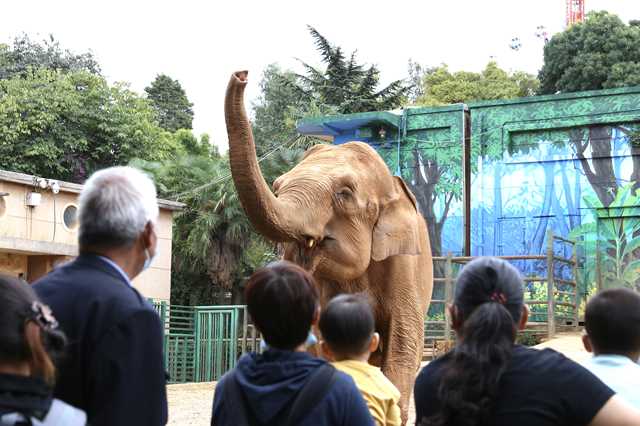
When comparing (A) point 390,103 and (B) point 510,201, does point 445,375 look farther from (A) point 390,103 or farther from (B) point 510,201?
(A) point 390,103

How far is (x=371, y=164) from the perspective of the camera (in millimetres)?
7652

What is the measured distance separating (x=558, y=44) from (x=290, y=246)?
36.6 metres

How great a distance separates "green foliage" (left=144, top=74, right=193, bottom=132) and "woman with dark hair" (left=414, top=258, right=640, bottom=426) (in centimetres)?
5054

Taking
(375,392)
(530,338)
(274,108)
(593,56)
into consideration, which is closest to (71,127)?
(274,108)

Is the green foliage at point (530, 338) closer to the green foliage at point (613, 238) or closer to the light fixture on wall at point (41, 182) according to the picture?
the green foliage at point (613, 238)

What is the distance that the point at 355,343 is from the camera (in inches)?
145

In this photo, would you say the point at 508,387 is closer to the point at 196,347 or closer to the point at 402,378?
the point at 402,378

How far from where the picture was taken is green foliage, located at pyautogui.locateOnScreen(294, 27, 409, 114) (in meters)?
36.5

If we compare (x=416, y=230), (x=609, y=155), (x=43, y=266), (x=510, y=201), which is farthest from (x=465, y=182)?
(x=416, y=230)

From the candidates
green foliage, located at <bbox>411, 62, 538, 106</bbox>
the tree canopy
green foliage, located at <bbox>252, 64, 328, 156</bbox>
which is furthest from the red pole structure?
the tree canopy

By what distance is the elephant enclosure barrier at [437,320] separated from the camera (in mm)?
18703

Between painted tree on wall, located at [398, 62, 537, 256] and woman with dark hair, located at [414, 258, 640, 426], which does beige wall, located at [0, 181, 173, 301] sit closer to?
painted tree on wall, located at [398, 62, 537, 256]

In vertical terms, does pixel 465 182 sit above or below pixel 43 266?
above

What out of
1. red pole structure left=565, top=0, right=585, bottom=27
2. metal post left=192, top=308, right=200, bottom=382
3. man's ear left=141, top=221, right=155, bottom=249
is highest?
red pole structure left=565, top=0, right=585, bottom=27
